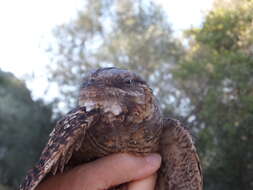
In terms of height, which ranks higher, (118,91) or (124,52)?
(118,91)

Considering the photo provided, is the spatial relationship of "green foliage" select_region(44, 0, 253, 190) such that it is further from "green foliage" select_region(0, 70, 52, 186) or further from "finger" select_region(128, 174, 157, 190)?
"finger" select_region(128, 174, 157, 190)

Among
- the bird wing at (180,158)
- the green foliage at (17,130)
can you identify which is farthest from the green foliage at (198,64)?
the bird wing at (180,158)

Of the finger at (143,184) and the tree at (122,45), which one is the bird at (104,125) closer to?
the finger at (143,184)

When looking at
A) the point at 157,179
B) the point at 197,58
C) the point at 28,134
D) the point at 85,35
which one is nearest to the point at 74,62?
the point at 85,35

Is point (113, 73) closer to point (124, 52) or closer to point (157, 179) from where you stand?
point (157, 179)

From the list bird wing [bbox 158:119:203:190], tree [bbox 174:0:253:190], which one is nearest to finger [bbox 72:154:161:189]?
bird wing [bbox 158:119:203:190]

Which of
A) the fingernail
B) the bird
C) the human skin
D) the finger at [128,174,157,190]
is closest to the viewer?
the bird

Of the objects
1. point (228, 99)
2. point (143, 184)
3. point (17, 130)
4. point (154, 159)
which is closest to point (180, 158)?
point (154, 159)
